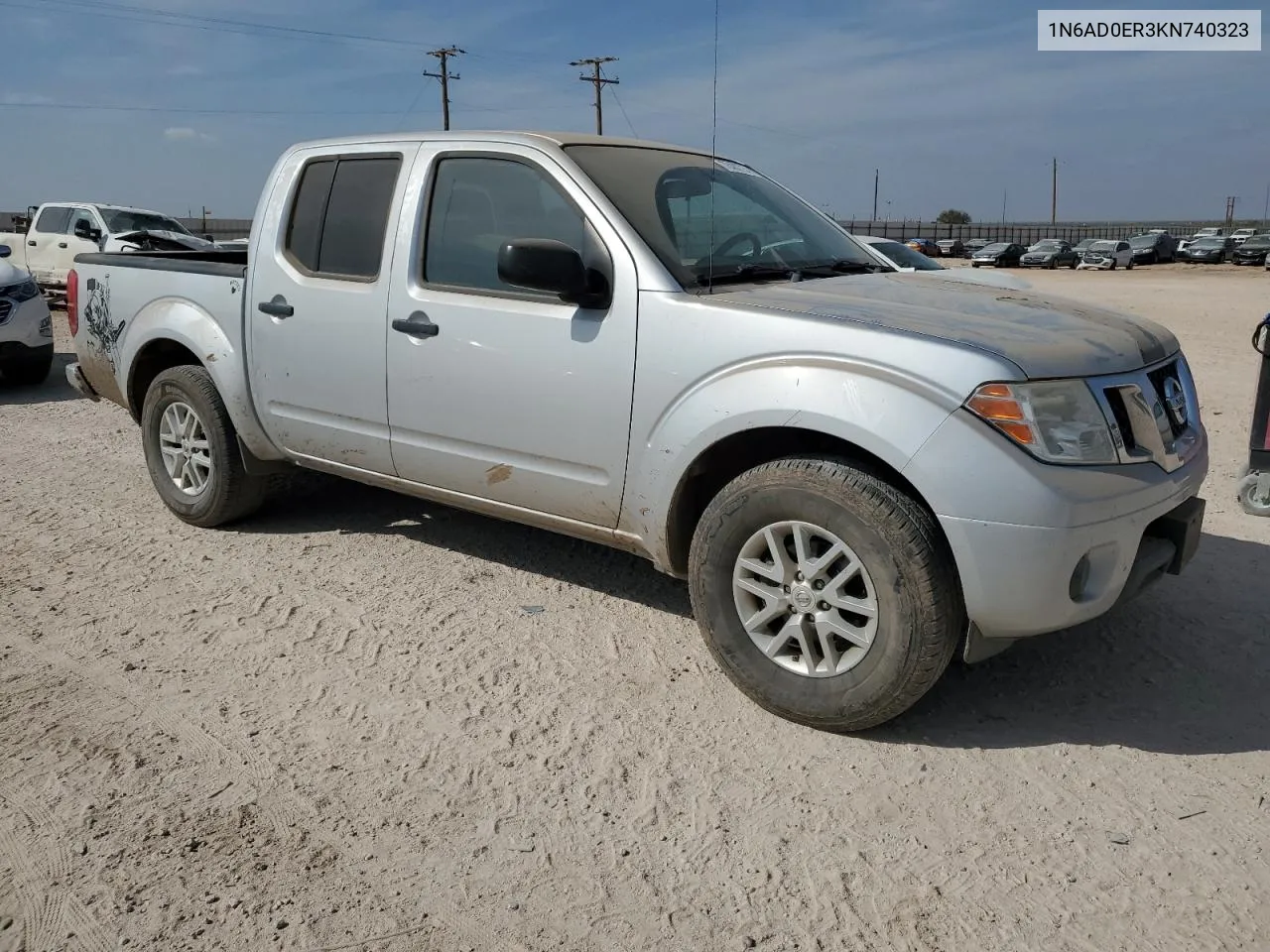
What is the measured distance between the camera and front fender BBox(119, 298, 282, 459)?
4988mm

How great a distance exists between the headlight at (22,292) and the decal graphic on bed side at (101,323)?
4470 mm

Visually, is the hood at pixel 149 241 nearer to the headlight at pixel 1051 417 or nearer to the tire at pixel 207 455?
the tire at pixel 207 455

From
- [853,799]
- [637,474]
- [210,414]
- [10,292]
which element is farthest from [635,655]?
[10,292]

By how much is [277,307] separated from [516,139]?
1.40 meters

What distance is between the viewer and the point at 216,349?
16.6 ft

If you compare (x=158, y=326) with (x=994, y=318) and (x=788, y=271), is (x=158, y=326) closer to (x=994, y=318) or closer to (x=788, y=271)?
(x=788, y=271)

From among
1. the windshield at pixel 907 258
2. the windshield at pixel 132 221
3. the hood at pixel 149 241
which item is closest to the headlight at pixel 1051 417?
the windshield at pixel 907 258

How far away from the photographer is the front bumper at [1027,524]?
2939mm

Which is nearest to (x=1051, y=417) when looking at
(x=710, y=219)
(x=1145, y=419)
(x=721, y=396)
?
(x=1145, y=419)

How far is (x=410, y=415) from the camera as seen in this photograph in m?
4.30

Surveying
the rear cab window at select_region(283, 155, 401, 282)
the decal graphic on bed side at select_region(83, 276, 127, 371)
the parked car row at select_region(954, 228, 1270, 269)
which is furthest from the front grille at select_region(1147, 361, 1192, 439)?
the parked car row at select_region(954, 228, 1270, 269)

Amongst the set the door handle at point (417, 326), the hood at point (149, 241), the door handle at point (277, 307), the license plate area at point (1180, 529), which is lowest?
the license plate area at point (1180, 529)

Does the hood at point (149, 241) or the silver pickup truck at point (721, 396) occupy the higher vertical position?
the hood at point (149, 241)

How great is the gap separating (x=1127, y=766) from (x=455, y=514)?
3.56 meters
